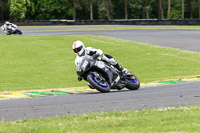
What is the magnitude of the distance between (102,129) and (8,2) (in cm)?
8553

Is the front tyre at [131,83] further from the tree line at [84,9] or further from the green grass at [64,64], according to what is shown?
the tree line at [84,9]

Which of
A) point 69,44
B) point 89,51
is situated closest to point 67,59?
point 69,44

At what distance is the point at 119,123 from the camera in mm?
7496

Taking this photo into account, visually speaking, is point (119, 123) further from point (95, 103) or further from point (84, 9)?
point (84, 9)

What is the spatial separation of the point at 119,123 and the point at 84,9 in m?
95.2

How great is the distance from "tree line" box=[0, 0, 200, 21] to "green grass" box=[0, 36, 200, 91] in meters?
56.0

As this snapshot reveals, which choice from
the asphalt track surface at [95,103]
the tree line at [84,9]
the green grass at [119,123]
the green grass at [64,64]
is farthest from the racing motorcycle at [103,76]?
the tree line at [84,9]

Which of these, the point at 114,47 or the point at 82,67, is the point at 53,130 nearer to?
the point at 82,67

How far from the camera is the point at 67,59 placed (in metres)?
25.9

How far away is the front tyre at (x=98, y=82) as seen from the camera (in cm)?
1236

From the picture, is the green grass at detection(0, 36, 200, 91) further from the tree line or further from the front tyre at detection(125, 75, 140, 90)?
the tree line

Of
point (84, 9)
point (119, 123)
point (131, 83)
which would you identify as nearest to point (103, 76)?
point (131, 83)

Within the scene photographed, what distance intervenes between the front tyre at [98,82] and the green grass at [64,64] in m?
4.36

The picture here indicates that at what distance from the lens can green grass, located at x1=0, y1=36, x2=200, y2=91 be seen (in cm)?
1812
